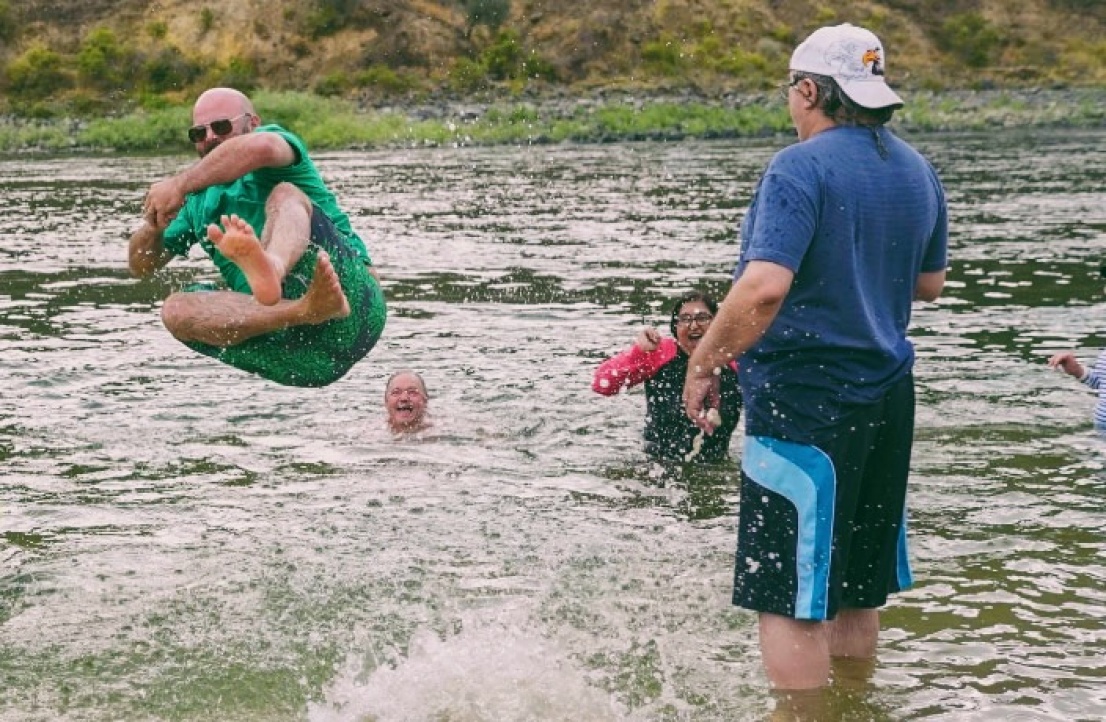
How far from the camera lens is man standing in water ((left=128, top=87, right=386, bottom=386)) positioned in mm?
7055

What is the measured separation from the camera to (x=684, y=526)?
8.92 metres

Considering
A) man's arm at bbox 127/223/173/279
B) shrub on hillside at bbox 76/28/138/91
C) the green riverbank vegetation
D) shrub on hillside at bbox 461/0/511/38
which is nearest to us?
man's arm at bbox 127/223/173/279

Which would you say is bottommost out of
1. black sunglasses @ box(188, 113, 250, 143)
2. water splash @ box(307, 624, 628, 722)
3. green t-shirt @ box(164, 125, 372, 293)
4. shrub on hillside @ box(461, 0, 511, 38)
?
water splash @ box(307, 624, 628, 722)

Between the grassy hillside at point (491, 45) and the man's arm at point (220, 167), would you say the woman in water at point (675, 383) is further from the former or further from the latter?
the grassy hillside at point (491, 45)

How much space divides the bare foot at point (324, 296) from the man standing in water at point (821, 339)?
2010 mm

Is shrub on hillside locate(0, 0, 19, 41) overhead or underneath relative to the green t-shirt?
overhead

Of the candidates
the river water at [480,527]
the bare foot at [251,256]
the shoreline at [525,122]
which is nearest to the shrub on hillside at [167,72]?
the shoreline at [525,122]

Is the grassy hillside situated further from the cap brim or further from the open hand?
the cap brim

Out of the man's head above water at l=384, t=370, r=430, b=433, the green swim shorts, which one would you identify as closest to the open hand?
the green swim shorts

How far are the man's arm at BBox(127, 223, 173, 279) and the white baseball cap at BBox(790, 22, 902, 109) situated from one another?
355 cm

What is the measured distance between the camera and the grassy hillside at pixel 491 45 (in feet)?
228

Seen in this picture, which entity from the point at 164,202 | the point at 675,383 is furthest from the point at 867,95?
the point at 675,383

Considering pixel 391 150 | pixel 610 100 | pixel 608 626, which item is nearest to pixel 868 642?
pixel 608 626

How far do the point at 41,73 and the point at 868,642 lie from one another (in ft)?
227
